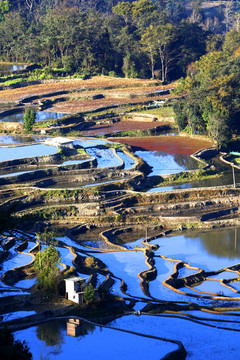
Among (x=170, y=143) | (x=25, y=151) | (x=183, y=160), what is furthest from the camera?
(x=170, y=143)

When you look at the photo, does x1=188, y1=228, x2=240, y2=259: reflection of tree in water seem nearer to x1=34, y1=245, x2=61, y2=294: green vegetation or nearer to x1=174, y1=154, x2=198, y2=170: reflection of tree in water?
x1=34, y1=245, x2=61, y2=294: green vegetation

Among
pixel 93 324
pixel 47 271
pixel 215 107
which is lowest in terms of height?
pixel 93 324

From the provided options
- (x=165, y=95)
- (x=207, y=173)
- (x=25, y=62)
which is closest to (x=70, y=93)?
(x=165, y=95)

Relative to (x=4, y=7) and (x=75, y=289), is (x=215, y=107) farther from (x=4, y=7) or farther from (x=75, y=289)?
(x=4, y=7)

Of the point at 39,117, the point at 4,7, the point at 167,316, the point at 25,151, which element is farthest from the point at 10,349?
the point at 4,7

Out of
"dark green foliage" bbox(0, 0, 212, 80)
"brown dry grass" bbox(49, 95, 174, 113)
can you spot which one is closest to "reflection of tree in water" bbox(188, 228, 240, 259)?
"brown dry grass" bbox(49, 95, 174, 113)

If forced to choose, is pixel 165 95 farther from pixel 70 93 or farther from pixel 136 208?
pixel 136 208
